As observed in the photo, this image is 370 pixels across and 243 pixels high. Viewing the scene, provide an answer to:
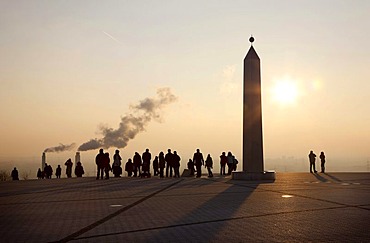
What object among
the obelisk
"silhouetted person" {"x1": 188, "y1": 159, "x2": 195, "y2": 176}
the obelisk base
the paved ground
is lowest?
the paved ground

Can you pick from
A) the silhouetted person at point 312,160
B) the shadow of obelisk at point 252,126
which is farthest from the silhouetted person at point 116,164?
the silhouetted person at point 312,160

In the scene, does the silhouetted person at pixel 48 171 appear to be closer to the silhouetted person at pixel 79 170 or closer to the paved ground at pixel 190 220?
the silhouetted person at pixel 79 170

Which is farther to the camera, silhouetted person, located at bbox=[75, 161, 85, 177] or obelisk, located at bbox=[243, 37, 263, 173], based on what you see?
silhouetted person, located at bbox=[75, 161, 85, 177]

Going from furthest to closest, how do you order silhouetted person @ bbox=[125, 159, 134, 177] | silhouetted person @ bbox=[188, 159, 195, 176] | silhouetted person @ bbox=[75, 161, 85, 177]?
silhouetted person @ bbox=[75, 161, 85, 177] < silhouetted person @ bbox=[125, 159, 134, 177] < silhouetted person @ bbox=[188, 159, 195, 176]

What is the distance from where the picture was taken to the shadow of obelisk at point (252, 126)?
21891 mm

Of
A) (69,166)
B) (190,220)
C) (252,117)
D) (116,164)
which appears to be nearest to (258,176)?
(252,117)

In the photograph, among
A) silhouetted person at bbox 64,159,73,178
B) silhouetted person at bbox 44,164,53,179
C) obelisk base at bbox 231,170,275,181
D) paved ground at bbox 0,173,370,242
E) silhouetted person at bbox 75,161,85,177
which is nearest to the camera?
paved ground at bbox 0,173,370,242

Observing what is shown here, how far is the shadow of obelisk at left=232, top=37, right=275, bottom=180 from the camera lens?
21.9 m

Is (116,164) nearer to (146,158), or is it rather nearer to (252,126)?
(146,158)

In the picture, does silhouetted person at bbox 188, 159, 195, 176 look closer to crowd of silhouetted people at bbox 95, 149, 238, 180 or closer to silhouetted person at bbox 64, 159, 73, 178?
crowd of silhouetted people at bbox 95, 149, 238, 180

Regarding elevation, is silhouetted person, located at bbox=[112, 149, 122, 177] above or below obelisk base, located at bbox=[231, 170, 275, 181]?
above

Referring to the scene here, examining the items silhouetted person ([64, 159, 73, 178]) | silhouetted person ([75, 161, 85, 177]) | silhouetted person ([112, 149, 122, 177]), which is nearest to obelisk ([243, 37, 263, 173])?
silhouetted person ([112, 149, 122, 177])

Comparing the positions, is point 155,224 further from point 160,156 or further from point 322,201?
point 160,156

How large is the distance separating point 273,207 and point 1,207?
6.73m
